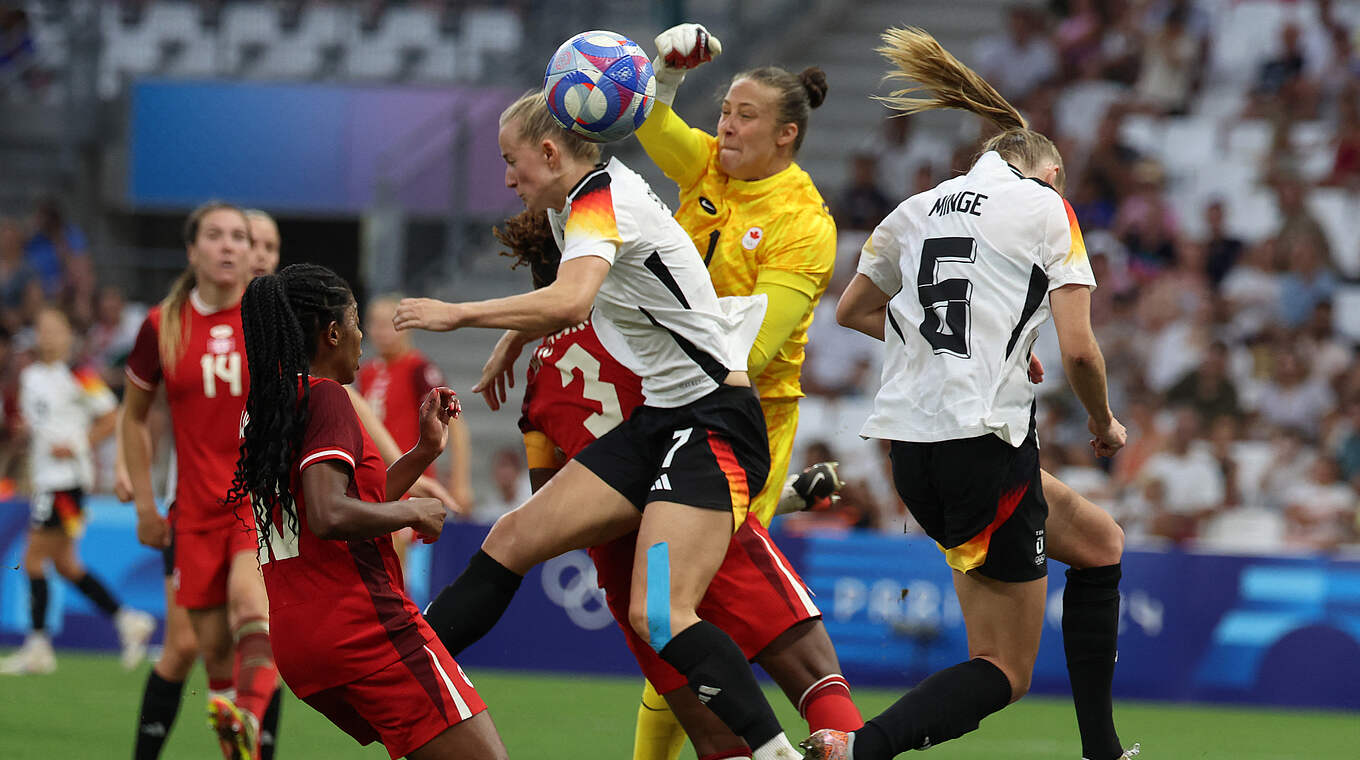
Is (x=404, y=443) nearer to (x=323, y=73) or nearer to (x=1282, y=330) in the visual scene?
(x=1282, y=330)

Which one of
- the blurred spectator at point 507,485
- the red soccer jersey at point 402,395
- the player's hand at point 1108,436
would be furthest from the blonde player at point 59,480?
the player's hand at point 1108,436

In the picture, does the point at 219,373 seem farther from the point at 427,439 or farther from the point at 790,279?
the point at 790,279

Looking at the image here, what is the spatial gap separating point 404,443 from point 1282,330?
735cm

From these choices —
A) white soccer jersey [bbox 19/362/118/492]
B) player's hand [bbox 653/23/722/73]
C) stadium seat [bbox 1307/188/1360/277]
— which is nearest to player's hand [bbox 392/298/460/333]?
player's hand [bbox 653/23/722/73]

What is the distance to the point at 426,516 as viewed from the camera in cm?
436

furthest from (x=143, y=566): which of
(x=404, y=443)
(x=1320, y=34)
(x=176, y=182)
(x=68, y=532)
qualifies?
(x=1320, y=34)

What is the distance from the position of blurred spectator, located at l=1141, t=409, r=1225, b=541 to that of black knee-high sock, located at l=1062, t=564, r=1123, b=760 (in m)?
6.84

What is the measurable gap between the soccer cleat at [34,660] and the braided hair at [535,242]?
21.0 ft

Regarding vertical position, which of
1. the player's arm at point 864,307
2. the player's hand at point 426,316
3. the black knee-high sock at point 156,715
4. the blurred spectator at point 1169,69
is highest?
the blurred spectator at point 1169,69

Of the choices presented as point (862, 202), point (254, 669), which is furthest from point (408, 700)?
point (862, 202)

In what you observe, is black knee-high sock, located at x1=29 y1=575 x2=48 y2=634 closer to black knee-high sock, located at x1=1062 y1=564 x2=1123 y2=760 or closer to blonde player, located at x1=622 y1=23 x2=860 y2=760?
blonde player, located at x1=622 y1=23 x2=860 y2=760

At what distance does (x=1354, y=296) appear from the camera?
14.3m

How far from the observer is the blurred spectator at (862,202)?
15.1m

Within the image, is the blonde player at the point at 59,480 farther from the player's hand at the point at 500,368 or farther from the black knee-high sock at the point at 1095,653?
the black knee-high sock at the point at 1095,653
